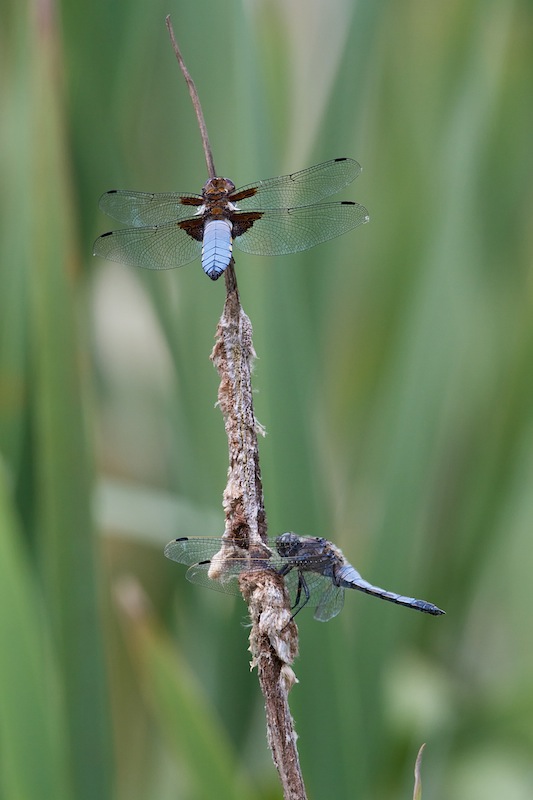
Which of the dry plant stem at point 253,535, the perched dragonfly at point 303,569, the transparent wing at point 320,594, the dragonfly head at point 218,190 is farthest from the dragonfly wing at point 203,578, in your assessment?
the dragonfly head at point 218,190

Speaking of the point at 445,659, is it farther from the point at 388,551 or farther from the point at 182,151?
the point at 182,151

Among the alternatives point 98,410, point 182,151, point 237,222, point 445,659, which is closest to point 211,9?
point 182,151

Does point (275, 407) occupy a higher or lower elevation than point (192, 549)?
higher

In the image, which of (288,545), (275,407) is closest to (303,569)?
(288,545)

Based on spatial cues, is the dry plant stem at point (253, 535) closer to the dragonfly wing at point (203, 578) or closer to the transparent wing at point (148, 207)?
the dragonfly wing at point (203, 578)

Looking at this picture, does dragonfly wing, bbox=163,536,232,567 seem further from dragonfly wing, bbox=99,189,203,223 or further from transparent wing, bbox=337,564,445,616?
dragonfly wing, bbox=99,189,203,223

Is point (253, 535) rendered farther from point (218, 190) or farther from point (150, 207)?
point (150, 207)
